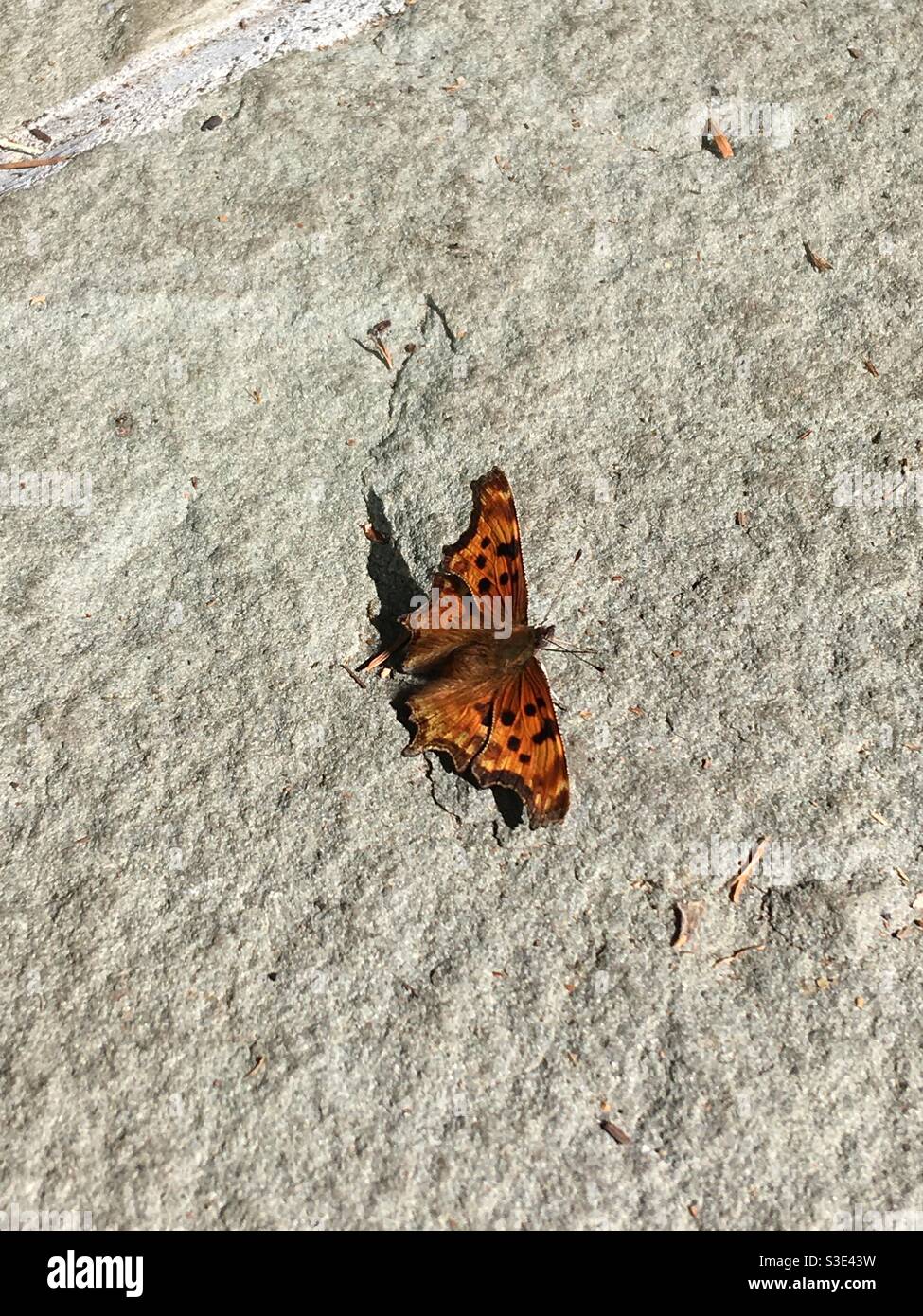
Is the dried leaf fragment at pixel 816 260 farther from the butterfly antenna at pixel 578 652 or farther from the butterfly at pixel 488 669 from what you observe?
the butterfly antenna at pixel 578 652

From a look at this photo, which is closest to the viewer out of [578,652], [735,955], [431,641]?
[735,955]

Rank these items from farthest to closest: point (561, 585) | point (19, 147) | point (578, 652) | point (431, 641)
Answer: point (19, 147), point (561, 585), point (578, 652), point (431, 641)

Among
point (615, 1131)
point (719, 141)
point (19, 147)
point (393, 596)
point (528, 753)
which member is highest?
point (19, 147)

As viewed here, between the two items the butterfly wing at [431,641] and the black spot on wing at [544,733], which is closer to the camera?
the black spot on wing at [544,733]

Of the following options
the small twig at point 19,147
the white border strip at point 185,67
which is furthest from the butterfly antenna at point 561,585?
the small twig at point 19,147

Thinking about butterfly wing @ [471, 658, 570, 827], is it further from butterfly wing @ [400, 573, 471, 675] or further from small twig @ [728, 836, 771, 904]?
small twig @ [728, 836, 771, 904]

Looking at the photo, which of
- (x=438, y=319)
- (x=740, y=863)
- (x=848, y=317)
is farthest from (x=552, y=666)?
(x=848, y=317)

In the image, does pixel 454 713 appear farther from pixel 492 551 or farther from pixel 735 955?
pixel 735 955

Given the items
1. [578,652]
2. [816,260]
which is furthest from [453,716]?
[816,260]
